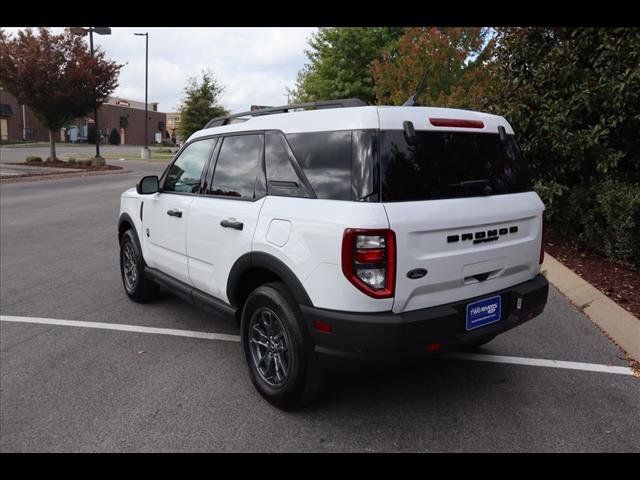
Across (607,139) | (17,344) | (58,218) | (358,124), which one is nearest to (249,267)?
(358,124)

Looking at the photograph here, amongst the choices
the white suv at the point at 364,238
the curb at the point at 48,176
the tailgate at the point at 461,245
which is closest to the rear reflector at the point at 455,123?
the white suv at the point at 364,238

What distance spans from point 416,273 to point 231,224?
1.38 meters

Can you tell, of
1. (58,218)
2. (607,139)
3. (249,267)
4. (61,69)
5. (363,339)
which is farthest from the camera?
(61,69)

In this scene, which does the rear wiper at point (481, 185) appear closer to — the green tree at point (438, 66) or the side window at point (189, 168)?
the side window at point (189, 168)

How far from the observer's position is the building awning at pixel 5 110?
6182 cm

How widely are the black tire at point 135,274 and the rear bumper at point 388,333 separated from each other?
280 centimetres

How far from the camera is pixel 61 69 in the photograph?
2312cm

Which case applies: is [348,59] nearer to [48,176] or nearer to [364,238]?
[48,176]

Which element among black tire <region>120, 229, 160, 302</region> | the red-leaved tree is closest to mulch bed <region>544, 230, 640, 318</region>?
black tire <region>120, 229, 160, 302</region>

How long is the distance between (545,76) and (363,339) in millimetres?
6927

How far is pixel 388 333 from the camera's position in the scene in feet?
8.42

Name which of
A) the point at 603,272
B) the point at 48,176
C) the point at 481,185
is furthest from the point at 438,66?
the point at 48,176

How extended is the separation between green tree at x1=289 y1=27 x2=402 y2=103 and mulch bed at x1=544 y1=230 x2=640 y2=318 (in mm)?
16655

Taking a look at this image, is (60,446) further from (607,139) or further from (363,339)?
(607,139)
